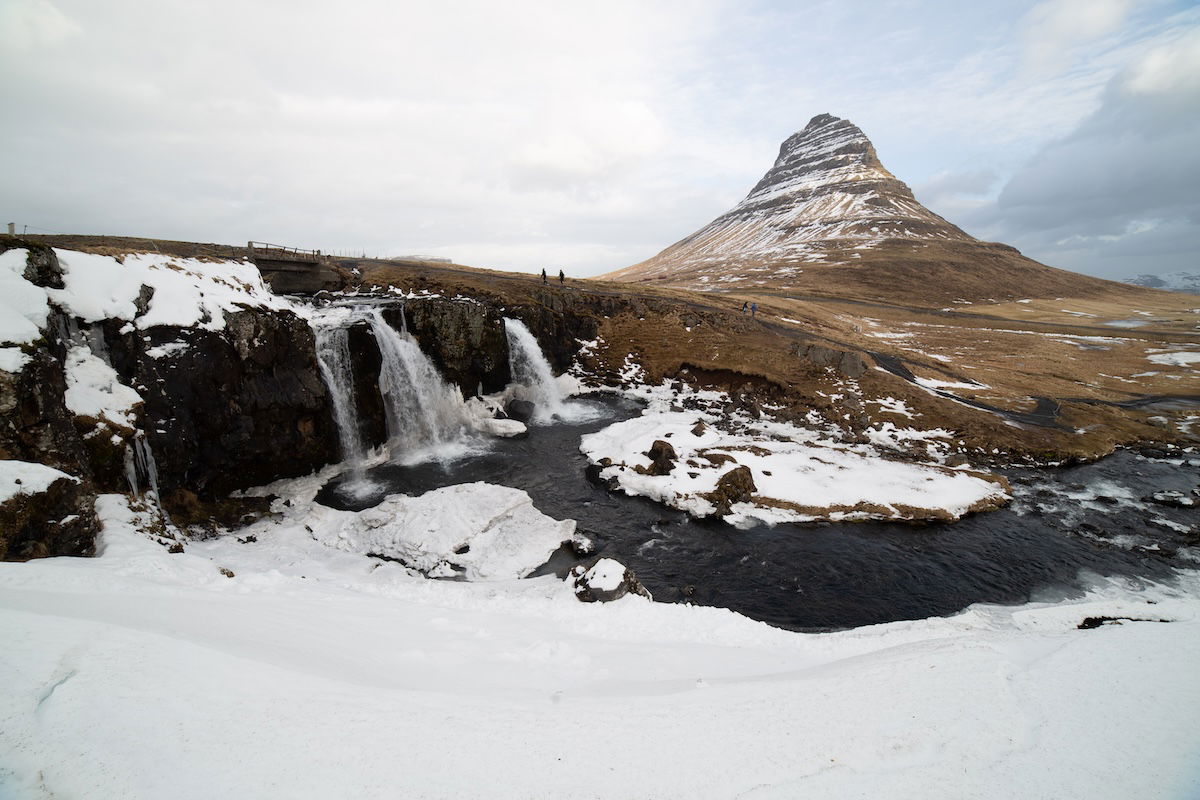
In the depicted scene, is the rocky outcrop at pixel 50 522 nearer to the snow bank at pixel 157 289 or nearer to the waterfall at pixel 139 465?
the waterfall at pixel 139 465

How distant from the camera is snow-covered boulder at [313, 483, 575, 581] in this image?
17.0m

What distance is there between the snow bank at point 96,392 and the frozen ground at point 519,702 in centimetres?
598

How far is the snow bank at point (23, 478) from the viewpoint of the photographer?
34.3ft

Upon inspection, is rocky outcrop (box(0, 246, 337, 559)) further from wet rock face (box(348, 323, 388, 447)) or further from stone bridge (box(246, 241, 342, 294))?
stone bridge (box(246, 241, 342, 294))

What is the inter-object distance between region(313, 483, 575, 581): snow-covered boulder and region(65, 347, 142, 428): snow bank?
7.26 meters

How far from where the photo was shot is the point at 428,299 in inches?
1287

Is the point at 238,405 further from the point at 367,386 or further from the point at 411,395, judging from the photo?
the point at 411,395

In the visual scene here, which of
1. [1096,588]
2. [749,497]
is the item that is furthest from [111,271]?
[1096,588]

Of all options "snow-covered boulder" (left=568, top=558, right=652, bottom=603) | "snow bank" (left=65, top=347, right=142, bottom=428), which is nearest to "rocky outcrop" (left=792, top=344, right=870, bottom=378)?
"snow-covered boulder" (left=568, top=558, right=652, bottom=603)

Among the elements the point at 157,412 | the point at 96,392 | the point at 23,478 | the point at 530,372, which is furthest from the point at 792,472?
A: the point at 96,392

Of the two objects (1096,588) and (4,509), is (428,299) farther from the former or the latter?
(1096,588)

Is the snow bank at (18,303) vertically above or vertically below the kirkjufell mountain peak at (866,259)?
below

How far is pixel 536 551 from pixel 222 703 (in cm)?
1255

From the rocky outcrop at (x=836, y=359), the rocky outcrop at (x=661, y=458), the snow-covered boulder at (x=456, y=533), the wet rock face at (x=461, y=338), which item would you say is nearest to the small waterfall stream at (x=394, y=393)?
the wet rock face at (x=461, y=338)
